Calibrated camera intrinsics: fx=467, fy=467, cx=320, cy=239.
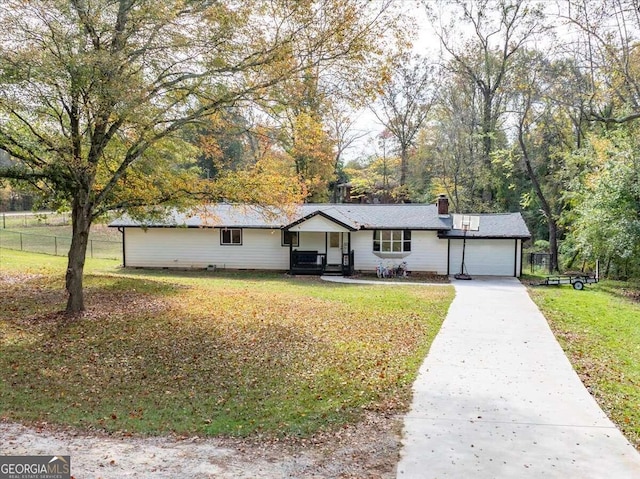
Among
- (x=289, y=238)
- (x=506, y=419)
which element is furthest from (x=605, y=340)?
(x=289, y=238)

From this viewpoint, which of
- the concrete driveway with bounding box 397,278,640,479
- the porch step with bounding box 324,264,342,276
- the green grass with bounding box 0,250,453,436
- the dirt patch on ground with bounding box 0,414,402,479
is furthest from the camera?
the porch step with bounding box 324,264,342,276

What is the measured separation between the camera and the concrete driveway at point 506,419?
14.6 ft

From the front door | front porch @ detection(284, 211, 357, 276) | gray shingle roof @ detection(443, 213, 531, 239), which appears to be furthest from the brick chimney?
the front door

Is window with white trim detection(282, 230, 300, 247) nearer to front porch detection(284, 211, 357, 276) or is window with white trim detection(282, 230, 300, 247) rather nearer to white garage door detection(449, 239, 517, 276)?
front porch detection(284, 211, 357, 276)

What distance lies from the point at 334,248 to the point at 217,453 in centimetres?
1745

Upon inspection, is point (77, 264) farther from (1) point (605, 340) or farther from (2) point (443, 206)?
(2) point (443, 206)

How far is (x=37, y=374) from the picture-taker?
7.29 metres

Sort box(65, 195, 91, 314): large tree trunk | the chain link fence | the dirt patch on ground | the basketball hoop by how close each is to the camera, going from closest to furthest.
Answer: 1. the dirt patch on ground
2. box(65, 195, 91, 314): large tree trunk
3. the basketball hoop
4. the chain link fence

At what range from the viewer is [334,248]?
22.0m

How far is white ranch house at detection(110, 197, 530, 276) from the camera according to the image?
68.1 feet

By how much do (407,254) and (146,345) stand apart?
14451 millimetres

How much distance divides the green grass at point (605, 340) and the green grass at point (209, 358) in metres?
2.57

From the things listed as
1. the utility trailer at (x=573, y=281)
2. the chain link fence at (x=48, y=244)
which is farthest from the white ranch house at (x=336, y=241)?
the chain link fence at (x=48, y=244)

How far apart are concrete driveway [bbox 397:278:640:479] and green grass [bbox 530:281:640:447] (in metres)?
0.24
